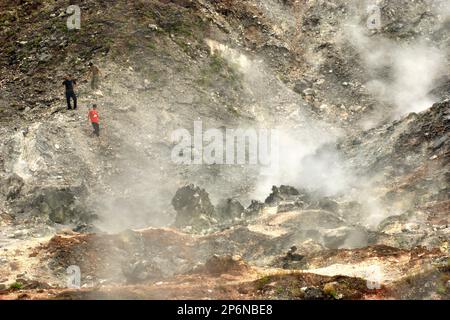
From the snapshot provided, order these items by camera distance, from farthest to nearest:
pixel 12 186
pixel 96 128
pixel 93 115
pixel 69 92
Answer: pixel 69 92
pixel 96 128
pixel 93 115
pixel 12 186

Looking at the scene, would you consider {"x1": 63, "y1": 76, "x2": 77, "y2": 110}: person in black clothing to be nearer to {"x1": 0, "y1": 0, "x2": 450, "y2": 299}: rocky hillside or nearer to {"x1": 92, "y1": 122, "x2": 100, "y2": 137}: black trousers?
{"x1": 0, "y1": 0, "x2": 450, "y2": 299}: rocky hillside

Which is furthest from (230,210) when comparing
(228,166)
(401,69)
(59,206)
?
(401,69)

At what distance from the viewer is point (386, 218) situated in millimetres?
18688

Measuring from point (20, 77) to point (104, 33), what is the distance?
17.0 feet

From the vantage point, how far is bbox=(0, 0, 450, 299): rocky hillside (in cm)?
1505

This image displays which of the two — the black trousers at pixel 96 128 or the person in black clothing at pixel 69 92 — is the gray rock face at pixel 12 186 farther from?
the person in black clothing at pixel 69 92

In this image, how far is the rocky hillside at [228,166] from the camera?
1505 centimetres

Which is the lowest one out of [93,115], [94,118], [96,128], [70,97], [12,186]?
[12,186]

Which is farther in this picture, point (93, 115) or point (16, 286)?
point (93, 115)

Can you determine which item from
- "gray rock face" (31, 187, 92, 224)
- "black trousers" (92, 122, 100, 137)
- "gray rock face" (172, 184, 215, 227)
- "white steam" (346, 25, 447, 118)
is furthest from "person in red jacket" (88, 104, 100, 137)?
"white steam" (346, 25, 447, 118)

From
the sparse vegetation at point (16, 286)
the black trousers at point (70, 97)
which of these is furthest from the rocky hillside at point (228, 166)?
the black trousers at point (70, 97)

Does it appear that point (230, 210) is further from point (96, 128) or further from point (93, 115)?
point (93, 115)

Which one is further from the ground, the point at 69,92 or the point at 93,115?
the point at 69,92

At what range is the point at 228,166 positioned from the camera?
84.8ft
